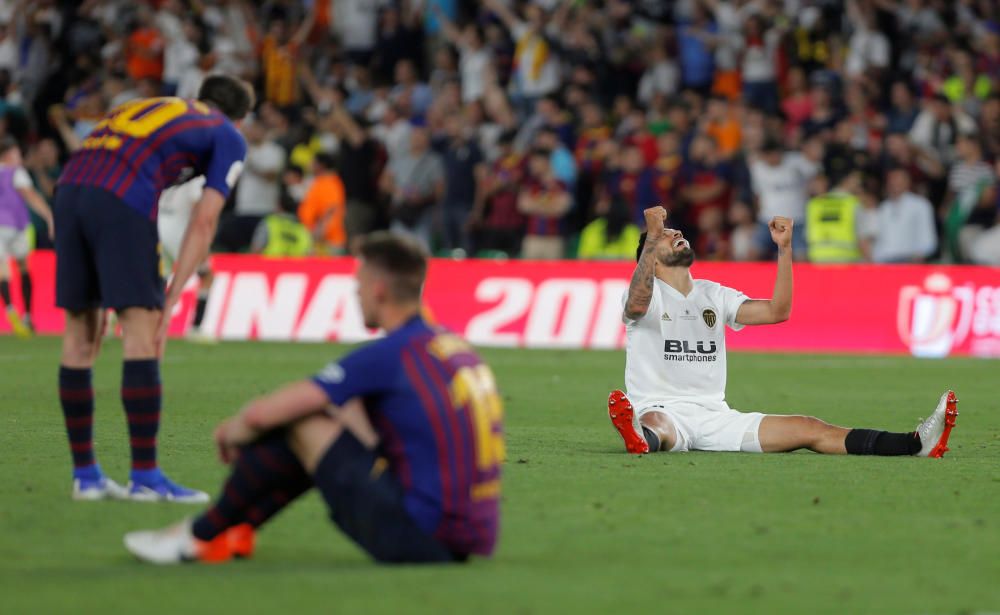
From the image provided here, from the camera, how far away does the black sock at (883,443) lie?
9297 mm

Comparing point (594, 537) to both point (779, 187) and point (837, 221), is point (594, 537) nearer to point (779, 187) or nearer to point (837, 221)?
point (837, 221)

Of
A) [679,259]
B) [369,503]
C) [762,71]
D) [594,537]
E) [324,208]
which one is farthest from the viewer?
[762,71]

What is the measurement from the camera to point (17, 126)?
2436 cm

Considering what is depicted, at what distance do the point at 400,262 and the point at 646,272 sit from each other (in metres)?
4.12

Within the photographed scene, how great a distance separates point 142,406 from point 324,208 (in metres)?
14.8

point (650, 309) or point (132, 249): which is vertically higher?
point (132, 249)

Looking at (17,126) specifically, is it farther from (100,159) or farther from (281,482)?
(281,482)

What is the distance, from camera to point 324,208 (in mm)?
21844

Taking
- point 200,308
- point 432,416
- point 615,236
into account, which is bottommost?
point 200,308

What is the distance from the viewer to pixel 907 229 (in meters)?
19.8

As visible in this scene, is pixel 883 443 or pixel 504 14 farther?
pixel 504 14

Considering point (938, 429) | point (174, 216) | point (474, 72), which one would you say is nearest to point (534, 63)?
point (474, 72)

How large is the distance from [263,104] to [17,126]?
373 centimetres

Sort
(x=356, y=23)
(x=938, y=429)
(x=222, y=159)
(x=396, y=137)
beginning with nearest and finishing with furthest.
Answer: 1. (x=222, y=159)
2. (x=938, y=429)
3. (x=396, y=137)
4. (x=356, y=23)
